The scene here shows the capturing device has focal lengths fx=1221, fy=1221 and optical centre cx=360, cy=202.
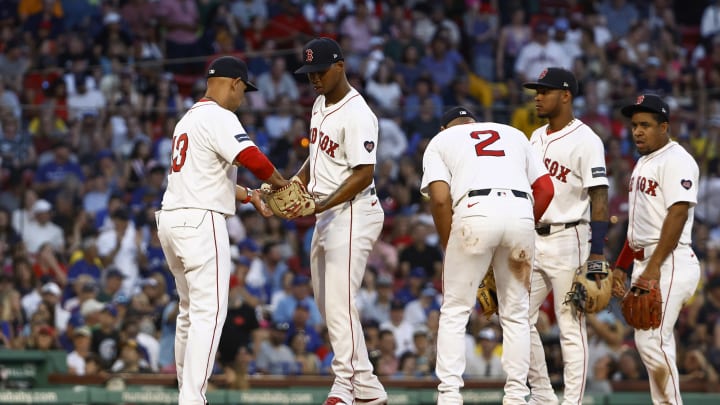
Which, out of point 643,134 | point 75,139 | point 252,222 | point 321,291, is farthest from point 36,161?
point 643,134

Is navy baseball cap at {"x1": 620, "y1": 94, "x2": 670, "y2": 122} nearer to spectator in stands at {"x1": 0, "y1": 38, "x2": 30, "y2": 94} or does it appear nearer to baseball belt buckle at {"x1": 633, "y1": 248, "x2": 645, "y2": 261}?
baseball belt buckle at {"x1": 633, "y1": 248, "x2": 645, "y2": 261}

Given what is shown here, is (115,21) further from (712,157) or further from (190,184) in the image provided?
(190,184)

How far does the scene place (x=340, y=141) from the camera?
25.5 feet

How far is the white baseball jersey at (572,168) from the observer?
802cm

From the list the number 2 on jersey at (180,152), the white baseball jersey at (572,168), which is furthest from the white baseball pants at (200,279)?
the white baseball jersey at (572,168)

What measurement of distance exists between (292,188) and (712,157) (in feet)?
25.0

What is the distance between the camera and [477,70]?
18.0m

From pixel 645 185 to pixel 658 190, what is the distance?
0.11 meters

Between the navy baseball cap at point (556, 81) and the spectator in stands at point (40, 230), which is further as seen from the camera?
the spectator in stands at point (40, 230)

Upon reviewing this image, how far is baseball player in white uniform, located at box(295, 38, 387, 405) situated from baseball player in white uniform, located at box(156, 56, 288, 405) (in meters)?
0.48

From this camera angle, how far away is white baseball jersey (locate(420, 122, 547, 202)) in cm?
734

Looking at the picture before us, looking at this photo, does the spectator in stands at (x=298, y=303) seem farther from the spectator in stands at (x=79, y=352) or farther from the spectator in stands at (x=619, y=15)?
the spectator in stands at (x=619, y=15)

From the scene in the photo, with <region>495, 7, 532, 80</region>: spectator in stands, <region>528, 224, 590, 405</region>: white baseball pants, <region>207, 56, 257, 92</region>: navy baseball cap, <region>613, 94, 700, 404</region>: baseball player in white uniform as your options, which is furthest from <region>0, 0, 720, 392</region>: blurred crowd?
<region>207, 56, 257, 92</region>: navy baseball cap

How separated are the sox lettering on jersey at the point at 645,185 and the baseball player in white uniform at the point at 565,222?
12.6 inches
